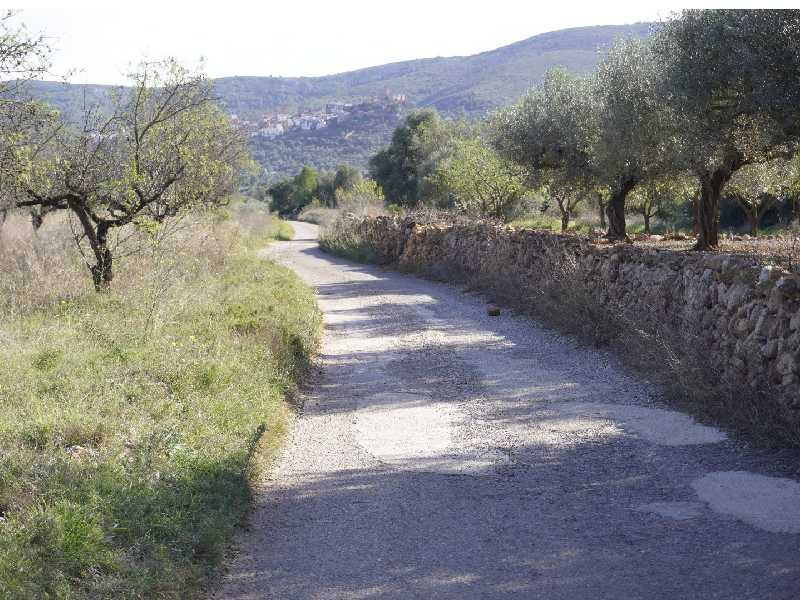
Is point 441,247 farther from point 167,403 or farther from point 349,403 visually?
point 167,403

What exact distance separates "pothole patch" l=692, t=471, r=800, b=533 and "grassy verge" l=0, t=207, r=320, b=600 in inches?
131

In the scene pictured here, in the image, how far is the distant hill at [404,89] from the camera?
87.2 metres

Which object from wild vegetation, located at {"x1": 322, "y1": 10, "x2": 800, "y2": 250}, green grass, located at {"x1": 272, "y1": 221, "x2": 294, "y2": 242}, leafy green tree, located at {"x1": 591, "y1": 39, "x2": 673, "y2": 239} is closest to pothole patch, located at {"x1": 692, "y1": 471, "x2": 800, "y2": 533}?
wild vegetation, located at {"x1": 322, "y1": 10, "x2": 800, "y2": 250}

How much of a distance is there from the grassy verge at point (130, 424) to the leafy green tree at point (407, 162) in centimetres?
3569

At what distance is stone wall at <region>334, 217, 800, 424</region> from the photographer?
23.2 ft

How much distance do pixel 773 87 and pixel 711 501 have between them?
8.51 m

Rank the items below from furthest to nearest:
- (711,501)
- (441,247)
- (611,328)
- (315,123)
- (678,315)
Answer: (315,123)
(441,247)
(611,328)
(678,315)
(711,501)

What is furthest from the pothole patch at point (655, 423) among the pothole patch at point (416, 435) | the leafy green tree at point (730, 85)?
the leafy green tree at point (730, 85)

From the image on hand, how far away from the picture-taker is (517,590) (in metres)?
4.38

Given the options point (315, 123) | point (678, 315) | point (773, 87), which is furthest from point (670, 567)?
point (315, 123)

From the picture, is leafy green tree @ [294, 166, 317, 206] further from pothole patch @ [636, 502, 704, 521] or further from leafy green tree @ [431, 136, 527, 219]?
pothole patch @ [636, 502, 704, 521]

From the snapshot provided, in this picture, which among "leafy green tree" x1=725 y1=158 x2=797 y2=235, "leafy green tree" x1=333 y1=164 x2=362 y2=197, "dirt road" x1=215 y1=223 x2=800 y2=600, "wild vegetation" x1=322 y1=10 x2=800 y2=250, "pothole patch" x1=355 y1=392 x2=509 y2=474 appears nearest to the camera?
"dirt road" x1=215 y1=223 x2=800 y2=600

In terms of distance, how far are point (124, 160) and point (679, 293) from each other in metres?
9.35

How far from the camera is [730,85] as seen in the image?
532 inches
